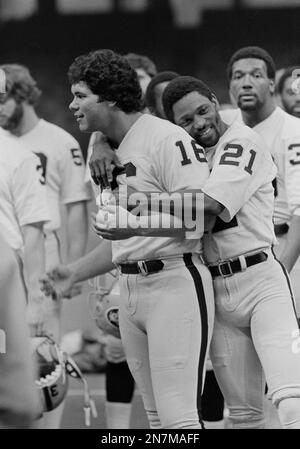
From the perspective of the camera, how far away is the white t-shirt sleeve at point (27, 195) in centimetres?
395

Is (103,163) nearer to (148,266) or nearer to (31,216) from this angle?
(148,266)

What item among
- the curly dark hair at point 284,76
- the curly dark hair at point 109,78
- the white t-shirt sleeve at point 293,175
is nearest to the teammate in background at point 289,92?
the curly dark hair at point 284,76

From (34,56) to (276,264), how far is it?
2031 mm

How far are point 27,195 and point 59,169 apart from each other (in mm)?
464

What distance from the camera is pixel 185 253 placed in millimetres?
3053

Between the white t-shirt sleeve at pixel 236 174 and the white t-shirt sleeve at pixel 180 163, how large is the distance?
4 centimetres

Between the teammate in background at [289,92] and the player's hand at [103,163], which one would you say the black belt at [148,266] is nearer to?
the player's hand at [103,163]

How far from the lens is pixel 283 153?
376 centimetres

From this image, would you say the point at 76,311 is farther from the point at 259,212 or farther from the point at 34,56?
the point at 259,212

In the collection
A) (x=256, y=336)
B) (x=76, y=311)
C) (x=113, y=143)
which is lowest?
(x=76, y=311)

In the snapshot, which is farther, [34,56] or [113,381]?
[34,56]

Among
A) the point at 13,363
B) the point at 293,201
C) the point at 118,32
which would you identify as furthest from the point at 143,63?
the point at 13,363

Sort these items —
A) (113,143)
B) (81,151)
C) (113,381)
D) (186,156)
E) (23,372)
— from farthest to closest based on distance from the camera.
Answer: (81,151)
(113,381)
(113,143)
(186,156)
(23,372)
